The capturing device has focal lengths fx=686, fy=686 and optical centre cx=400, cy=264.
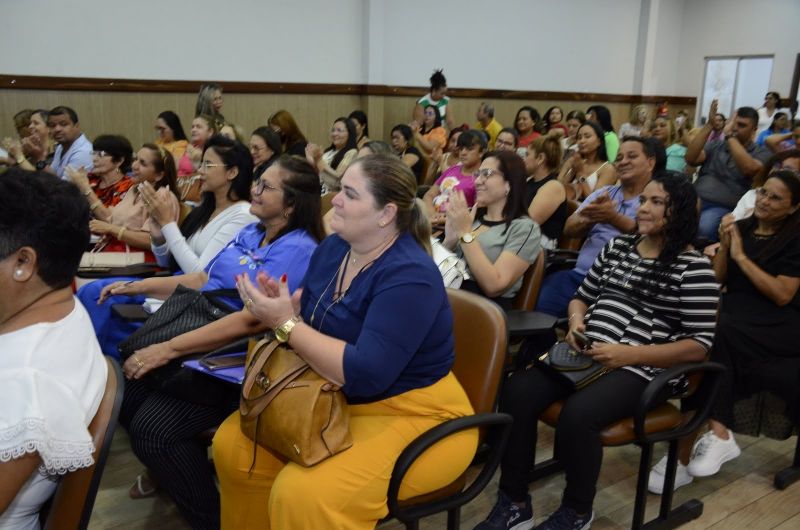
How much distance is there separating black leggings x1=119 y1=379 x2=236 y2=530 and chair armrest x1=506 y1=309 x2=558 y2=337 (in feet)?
2.88

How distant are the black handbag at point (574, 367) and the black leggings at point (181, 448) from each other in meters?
0.97

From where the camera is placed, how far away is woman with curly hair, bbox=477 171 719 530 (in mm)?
1973

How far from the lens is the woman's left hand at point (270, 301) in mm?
1569

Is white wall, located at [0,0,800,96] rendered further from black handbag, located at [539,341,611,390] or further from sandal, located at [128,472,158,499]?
black handbag, located at [539,341,611,390]

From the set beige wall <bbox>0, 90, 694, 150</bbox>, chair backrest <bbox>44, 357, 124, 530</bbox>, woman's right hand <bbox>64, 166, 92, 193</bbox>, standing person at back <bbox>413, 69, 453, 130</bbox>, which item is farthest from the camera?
standing person at back <bbox>413, 69, 453, 130</bbox>

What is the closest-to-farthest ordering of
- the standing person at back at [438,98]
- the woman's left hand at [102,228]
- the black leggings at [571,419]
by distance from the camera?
the black leggings at [571,419] < the woman's left hand at [102,228] < the standing person at back at [438,98]

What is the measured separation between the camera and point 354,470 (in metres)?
1.51

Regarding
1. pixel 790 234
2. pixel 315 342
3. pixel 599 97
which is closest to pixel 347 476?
pixel 315 342

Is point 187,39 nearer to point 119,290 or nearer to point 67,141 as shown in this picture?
point 67,141

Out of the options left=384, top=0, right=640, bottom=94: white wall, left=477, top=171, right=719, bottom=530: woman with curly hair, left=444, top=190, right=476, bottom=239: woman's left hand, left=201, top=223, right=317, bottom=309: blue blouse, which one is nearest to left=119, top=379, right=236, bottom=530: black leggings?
left=201, top=223, right=317, bottom=309: blue blouse

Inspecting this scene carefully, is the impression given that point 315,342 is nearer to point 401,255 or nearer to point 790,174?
point 401,255

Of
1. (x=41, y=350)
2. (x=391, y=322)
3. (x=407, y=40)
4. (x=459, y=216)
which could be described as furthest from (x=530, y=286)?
(x=407, y=40)

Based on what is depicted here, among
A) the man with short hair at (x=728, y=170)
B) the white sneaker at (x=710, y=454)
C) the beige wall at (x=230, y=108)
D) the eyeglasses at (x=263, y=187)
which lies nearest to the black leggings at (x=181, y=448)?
the eyeglasses at (x=263, y=187)

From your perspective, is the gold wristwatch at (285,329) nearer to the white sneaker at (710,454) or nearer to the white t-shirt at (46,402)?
the white t-shirt at (46,402)
